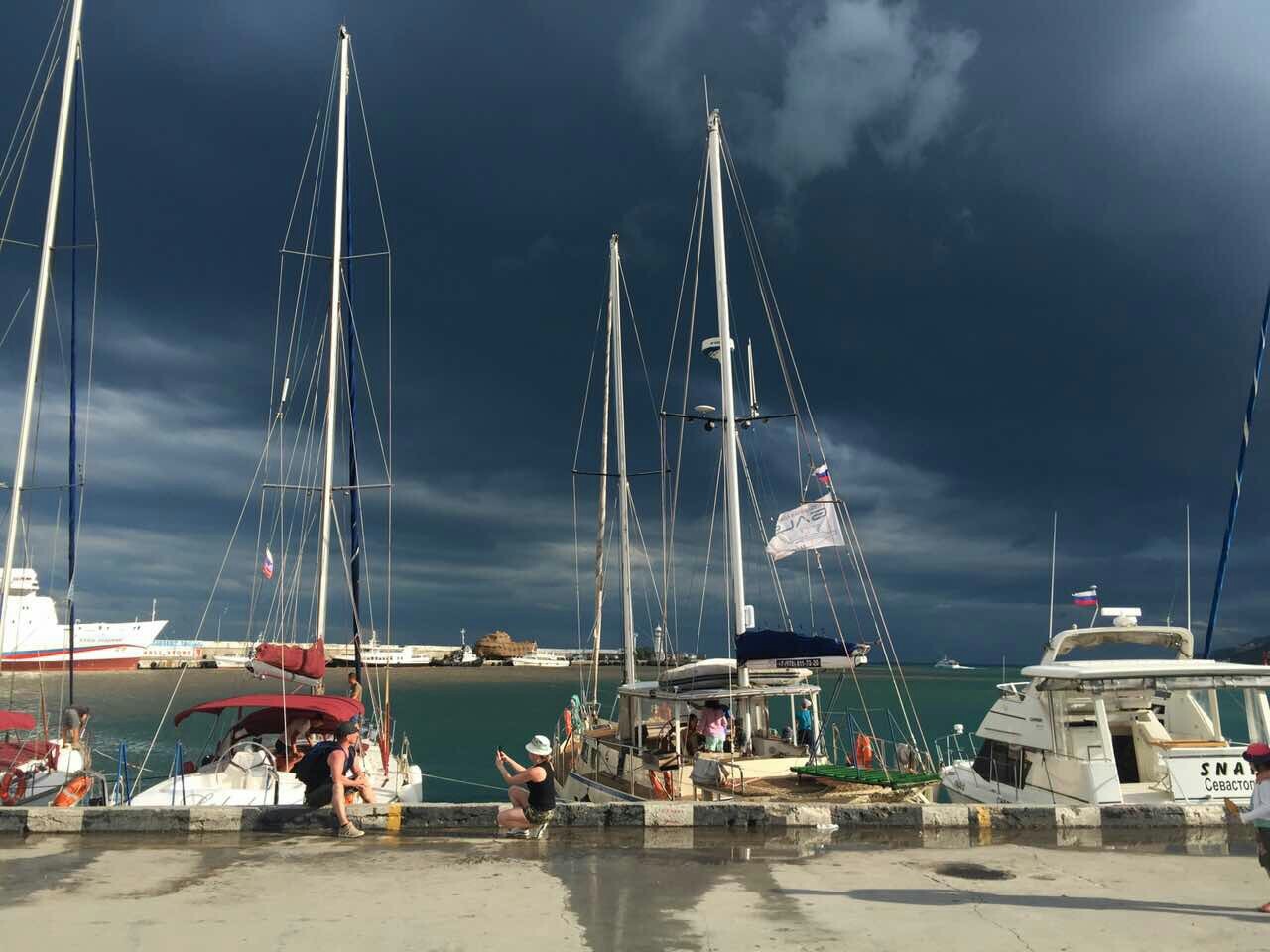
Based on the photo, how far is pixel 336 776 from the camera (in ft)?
36.8

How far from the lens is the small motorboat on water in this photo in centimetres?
1753

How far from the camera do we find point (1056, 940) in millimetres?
7086

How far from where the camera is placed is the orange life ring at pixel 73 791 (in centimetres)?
1591

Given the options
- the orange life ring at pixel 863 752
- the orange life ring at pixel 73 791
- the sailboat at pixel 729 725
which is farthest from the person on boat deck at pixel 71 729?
the orange life ring at pixel 863 752

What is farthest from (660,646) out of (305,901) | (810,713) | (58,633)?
(58,633)

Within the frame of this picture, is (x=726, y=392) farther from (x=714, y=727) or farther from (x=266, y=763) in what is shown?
(x=266, y=763)

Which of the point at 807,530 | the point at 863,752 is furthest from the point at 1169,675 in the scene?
the point at 807,530

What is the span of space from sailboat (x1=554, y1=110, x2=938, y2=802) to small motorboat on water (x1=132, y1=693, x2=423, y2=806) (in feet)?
15.8

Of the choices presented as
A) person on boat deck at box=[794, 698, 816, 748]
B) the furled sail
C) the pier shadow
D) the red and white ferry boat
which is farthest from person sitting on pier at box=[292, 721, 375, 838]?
the red and white ferry boat

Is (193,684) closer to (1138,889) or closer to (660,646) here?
(660,646)

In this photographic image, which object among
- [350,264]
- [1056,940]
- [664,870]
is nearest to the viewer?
[1056,940]

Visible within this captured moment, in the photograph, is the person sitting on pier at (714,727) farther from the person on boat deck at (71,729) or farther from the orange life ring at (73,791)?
the person on boat deck at (71,729)

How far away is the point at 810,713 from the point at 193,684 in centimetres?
13040

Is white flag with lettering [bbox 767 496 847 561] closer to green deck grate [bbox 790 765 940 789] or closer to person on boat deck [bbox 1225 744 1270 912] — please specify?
green deck grate [bbox 790 765 940 789]
